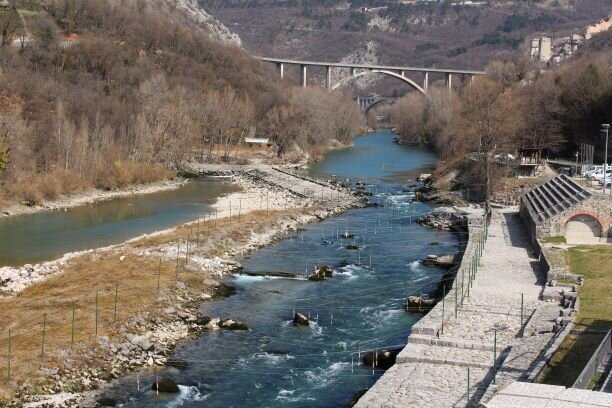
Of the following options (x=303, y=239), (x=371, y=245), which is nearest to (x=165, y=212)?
(x=303, y=239)

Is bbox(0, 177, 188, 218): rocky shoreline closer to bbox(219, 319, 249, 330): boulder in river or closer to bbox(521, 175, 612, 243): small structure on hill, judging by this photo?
bbox(219, 319, 249, 330): boulder in river

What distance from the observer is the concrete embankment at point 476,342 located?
1939 cm

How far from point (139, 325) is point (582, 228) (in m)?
18.1

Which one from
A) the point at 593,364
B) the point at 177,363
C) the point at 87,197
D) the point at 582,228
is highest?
the point at 582,228

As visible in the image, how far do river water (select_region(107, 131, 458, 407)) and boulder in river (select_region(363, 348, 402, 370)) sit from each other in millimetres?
270

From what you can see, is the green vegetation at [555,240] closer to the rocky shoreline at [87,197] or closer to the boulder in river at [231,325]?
the boulder in river at [231,325]

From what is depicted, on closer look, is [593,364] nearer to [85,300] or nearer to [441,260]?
[85,300]

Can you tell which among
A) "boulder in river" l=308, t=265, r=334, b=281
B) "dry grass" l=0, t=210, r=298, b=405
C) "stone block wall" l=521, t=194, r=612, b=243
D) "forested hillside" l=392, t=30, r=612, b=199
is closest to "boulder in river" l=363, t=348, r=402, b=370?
"dry grass" l=0, t=210, r=298, b=405

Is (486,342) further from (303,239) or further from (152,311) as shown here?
(303,239)

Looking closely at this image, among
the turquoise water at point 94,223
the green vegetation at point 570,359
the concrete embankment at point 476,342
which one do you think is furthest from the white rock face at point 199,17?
the green vegetation at point 570,359

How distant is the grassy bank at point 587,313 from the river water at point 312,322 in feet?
14.9

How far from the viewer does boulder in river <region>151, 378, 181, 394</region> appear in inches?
832

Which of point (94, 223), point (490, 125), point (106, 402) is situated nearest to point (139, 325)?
point (106, 402)

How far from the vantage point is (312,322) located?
2683 centimetres
